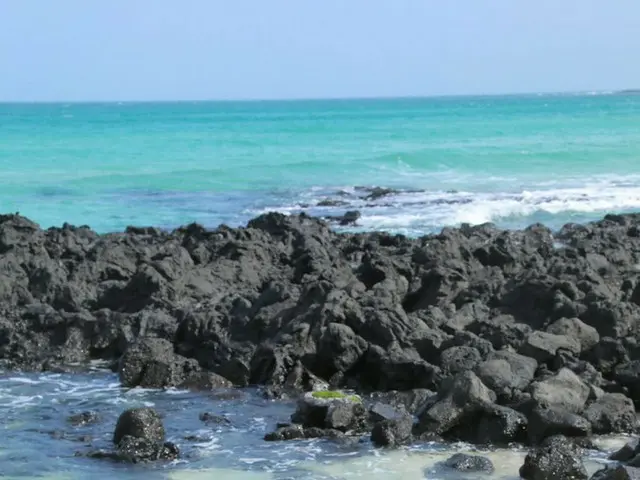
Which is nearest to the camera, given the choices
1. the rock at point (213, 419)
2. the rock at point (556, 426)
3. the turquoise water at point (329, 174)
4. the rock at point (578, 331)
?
the rock at point (556, 426)

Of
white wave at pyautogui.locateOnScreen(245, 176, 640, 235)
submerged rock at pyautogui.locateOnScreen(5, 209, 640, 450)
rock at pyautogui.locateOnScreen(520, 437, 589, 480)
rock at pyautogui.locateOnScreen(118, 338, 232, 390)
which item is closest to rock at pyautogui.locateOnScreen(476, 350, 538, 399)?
submerged rock at pyautogui.locateOnScreen(5, 209, 640, 450)

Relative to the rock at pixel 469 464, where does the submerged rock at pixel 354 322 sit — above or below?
above

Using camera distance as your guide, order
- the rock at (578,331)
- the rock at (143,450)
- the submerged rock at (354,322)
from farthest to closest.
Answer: the rock at (578,331)
the submerged rock at (354,322)
the rock at (143,450)

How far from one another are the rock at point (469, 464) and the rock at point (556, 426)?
3.04 feet

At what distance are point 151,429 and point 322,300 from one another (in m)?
4.59

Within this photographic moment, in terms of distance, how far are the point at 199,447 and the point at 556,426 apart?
408cm

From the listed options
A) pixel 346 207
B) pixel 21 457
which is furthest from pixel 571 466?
pixel 346 207

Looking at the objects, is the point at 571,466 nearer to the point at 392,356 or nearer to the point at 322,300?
the point at 392,356

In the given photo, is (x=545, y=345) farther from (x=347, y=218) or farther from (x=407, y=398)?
(x=347, y=218)

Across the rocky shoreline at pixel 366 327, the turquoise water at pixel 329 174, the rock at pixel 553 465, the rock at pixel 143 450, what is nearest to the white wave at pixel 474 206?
the turquoise water at pixel 329 174

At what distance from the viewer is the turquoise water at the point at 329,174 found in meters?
36.7

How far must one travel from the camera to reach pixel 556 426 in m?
12.7

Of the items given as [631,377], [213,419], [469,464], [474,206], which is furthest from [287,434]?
[474,206]

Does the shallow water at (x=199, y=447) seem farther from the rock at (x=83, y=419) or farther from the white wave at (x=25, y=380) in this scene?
the white wave at (x=25, y=380)
